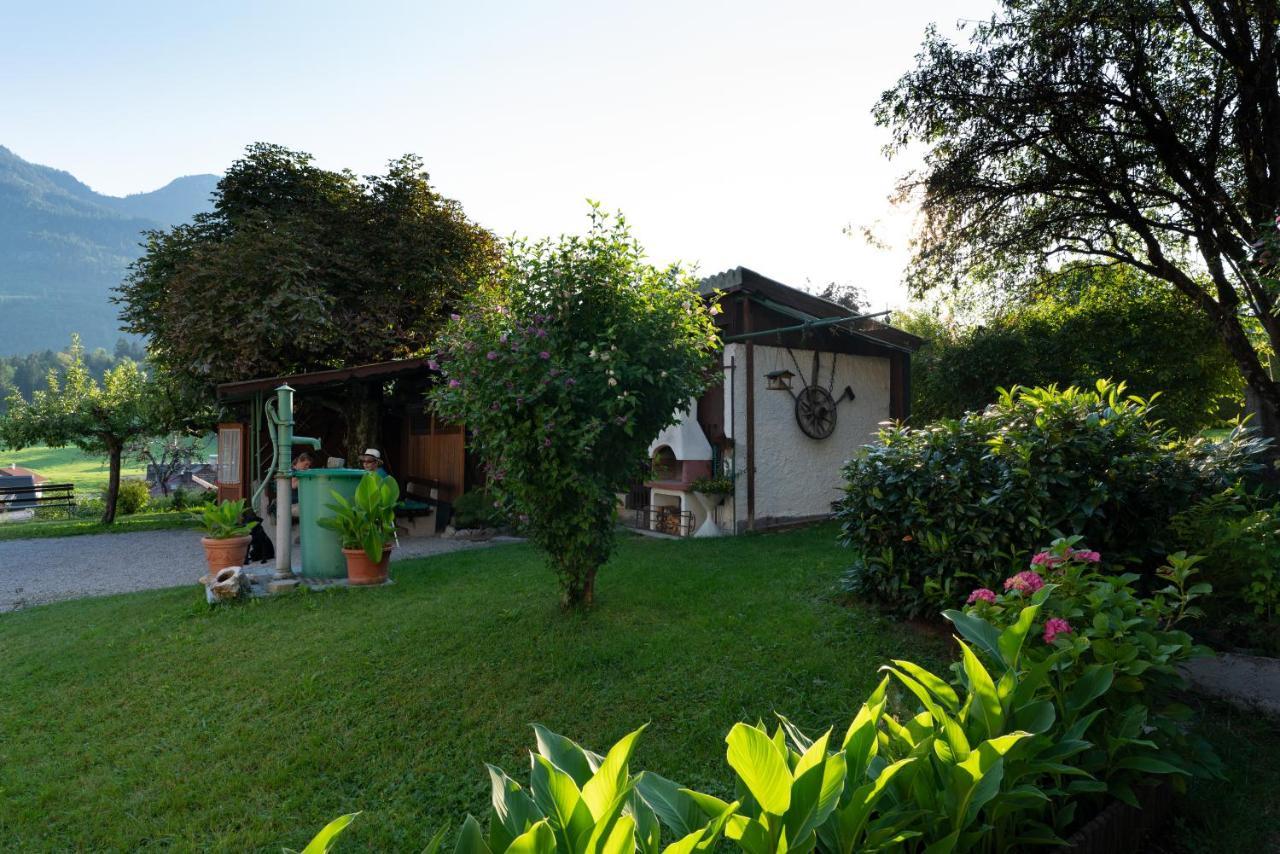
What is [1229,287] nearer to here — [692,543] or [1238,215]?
[1238,215]

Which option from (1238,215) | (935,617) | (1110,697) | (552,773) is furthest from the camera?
(1238,215)

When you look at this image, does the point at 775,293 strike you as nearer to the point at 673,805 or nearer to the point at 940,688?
the point at 940,688

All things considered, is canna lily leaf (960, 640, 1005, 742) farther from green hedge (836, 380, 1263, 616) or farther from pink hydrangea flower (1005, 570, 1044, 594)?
green hedge (836, 380, 1263, 616)

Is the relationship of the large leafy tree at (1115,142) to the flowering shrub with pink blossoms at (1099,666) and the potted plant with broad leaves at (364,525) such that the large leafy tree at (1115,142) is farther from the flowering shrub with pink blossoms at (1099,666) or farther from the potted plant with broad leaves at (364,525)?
the potted plant with broad leaves at (364,525)

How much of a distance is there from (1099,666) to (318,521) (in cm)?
639

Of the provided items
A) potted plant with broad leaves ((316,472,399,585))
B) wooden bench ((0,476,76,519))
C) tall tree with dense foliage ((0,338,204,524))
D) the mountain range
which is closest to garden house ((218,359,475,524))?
tall tree with dense foliage ((0,338,204,524))

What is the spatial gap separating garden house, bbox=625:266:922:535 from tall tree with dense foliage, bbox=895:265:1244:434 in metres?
2.04

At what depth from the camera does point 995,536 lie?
3.91 m

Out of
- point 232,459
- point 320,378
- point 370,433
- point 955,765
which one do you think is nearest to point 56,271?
point 232,459

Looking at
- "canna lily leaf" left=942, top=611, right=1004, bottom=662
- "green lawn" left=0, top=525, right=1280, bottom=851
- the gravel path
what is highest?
"canna lily leaf" left=942, top=611, right=1004, bottom=662

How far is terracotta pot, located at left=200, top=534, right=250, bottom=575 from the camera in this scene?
6844mm

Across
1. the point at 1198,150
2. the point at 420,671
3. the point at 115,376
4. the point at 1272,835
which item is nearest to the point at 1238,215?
the point at 1198,150

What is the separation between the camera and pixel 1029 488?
376cm

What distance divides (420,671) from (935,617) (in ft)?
10.3
